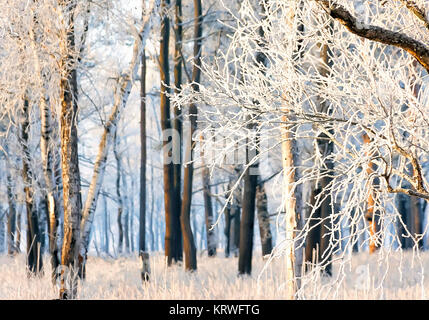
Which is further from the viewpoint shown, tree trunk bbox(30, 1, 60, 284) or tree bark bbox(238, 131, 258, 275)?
tree bark bbox(238, 131, 258, 275)

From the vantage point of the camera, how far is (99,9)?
9711 mm

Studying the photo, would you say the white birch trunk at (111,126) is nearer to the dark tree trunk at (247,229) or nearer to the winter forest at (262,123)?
the winter forest at (262,123)

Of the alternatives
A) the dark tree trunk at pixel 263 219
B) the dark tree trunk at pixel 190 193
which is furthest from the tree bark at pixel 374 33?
the dark tree trunk at pixel 263 219

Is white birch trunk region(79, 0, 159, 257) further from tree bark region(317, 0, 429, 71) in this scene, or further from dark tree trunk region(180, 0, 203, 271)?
tree bark region(317, 0, 429, 71)

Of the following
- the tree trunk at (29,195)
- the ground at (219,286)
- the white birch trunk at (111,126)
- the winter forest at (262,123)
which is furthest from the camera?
the tree trunk at (29,195)

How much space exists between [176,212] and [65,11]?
23.4 feet

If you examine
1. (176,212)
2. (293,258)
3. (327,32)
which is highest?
(327,32)

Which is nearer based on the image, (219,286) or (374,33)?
(374,33)

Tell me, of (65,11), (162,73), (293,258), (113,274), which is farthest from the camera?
(162,73)

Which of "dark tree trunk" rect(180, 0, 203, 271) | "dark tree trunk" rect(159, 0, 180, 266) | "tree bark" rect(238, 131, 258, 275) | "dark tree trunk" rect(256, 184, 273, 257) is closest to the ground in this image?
"tree bark" rect(238, 131, 258, 275)

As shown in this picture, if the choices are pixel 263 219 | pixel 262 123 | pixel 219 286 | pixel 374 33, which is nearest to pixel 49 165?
pixel 219 286

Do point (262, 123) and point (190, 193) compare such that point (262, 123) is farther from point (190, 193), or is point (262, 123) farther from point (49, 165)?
point (190, 193)
